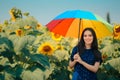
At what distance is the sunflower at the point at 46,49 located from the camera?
3.71 meters

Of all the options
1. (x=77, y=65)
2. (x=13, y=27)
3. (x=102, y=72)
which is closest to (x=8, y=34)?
(x=13, y=27)

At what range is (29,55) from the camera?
10.8 feet

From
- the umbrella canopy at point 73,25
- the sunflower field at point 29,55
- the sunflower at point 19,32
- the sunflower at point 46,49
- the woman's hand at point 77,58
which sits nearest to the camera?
the sunflower field at point 29,55

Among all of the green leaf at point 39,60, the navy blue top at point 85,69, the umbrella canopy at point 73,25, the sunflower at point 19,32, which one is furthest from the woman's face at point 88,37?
the umbrella canopy at point 73,25

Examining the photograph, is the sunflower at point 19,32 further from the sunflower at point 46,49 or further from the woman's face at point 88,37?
the woman's face at point 88,37

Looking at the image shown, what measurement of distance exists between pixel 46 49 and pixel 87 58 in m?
0.49

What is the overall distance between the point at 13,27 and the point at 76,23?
5.73 meters

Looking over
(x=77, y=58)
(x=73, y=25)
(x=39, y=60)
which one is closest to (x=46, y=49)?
(x=77, y=58)

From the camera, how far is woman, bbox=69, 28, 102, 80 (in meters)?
3.60

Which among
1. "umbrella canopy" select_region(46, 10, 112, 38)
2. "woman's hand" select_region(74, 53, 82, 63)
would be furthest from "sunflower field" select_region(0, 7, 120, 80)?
"umbrella canopy" select_region(46, 10, 112, 38)

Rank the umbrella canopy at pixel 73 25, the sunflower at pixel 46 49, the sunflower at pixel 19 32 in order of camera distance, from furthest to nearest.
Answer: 1. the umbrella canopy at pixel 73 25
2. the sunflower at pixel 46 49
3. the sunflower at pixel 19 32

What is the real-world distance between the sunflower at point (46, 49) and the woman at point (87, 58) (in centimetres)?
28

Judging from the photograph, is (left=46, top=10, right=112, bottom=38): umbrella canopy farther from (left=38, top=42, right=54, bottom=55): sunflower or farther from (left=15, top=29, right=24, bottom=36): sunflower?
(left=15, top=29, right=24, bottom=36): sunflower

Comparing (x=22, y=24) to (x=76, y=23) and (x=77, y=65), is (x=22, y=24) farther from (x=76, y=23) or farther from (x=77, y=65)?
(x=76, y=23)
